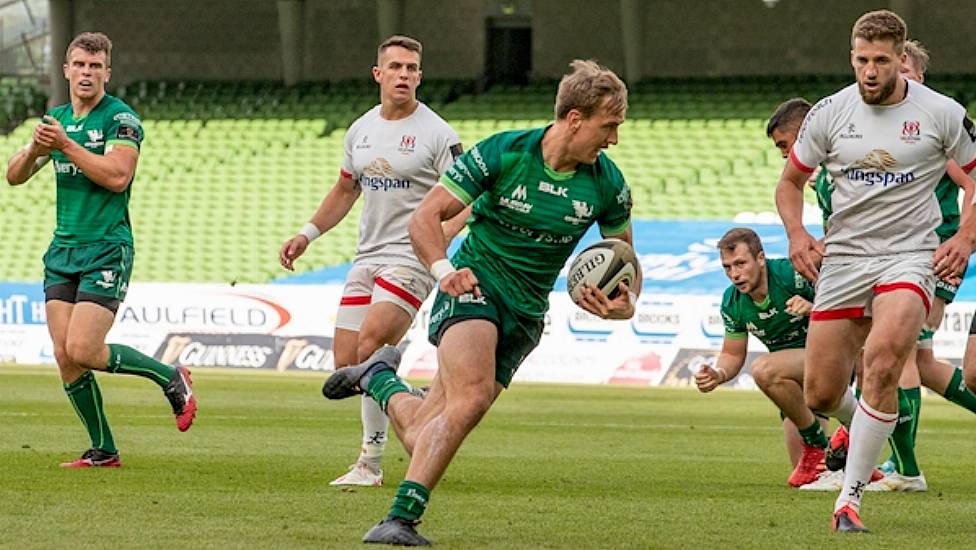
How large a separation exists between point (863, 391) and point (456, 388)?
2.02m

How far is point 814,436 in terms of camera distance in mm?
10539

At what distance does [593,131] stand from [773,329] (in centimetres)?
383

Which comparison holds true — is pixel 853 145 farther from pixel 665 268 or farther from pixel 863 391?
pixel 665 268

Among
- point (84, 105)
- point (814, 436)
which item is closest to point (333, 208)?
point (84, 105)

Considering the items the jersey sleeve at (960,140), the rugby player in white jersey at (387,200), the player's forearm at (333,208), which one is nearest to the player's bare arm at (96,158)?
the rugby player in white jersey at (387,200)

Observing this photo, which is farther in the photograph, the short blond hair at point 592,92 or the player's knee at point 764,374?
the player's knee at point 764,374

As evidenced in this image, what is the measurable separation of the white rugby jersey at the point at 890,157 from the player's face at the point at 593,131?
4.62 feet

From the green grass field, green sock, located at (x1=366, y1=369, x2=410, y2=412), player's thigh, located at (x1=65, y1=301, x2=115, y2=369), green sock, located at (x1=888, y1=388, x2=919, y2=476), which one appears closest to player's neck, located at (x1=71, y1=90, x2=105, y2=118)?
player's thigh, located at (x1=65, y1=301, x2=115, y2=369)

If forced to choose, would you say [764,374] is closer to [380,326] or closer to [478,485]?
[478,485]

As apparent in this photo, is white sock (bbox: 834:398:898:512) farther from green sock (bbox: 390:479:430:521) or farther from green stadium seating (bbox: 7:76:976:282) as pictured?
green stadium seating (bbox: 7:76:976:282)

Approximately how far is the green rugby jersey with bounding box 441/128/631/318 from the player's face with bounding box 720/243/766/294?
9.94 ft

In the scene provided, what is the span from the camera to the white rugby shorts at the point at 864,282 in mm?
8055

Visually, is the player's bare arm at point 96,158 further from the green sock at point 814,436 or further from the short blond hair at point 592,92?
the green sock at point 814,436

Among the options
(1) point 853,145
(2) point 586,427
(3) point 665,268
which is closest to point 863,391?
(1) point 853,145
